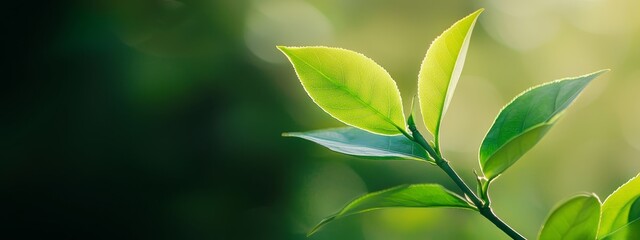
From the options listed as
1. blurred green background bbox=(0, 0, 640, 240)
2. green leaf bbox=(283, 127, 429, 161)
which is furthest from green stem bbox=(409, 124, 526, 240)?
blurred green background bbox=(0, 0, 640, 240)

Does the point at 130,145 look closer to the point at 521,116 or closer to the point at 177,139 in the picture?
the point at 177,139

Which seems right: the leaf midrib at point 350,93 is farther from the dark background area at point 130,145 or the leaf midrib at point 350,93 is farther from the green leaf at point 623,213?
the dark background area at point 130,145

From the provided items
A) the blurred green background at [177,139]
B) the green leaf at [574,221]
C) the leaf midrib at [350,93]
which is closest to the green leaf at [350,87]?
the leaf midrib at [350,93]

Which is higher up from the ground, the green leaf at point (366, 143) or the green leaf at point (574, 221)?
the green leaf at point (366, 143)

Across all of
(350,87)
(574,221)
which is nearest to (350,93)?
(350,87)

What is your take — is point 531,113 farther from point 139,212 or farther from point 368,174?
point 139,212

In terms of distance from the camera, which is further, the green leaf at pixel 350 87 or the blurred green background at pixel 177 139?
the blurred green background at pixel 177 139
